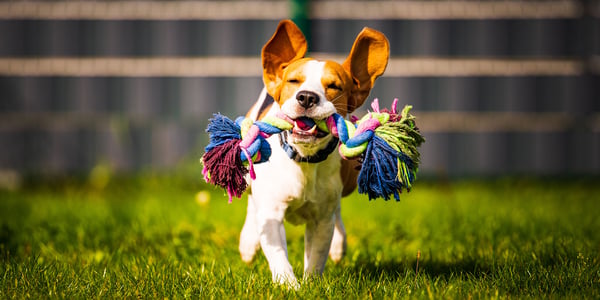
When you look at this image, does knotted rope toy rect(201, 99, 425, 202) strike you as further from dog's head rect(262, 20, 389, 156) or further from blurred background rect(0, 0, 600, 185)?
blurred background rect(0, 0, 600, 185)

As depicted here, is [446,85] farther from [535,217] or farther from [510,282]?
[510,282]

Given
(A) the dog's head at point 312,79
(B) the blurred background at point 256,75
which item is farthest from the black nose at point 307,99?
(B) the blurred background at point 256,75

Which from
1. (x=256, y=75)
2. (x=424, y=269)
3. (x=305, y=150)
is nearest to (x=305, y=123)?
(x=305, y=150)

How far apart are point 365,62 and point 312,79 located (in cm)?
37

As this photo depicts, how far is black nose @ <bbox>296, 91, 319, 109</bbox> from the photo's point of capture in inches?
98.0

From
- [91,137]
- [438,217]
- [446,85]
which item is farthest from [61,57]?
[438,217]

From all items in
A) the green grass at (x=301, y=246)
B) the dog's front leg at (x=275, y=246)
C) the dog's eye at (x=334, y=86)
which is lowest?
the green grass at (x=301, y=246)

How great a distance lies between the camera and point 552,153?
743cm

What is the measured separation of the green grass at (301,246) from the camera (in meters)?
2.57

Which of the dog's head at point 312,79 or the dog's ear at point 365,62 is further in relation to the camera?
the dog's ear at point 365,62

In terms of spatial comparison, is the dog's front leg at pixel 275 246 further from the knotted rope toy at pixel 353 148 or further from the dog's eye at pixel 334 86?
the dog's eye at pixel 334 86

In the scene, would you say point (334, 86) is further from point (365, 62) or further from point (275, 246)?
point (275, 246)

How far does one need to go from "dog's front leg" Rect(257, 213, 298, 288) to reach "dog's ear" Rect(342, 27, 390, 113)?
601 mm

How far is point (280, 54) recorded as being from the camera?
2891 mm
